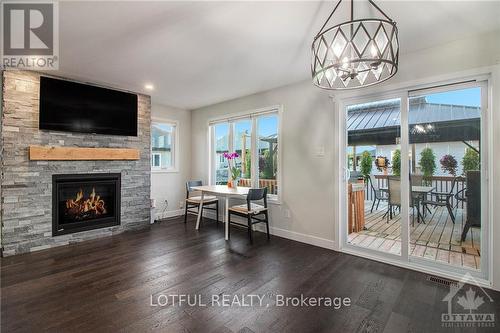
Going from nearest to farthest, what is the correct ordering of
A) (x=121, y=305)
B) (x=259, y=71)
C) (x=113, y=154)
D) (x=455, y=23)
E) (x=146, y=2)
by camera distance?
(x=146, y=2) < (x=121, y=305) < (x=455, y=23) < (x=259, y=71) < (x=113, y=154)

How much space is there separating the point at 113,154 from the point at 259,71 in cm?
277

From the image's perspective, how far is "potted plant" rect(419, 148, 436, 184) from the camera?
2.73 m

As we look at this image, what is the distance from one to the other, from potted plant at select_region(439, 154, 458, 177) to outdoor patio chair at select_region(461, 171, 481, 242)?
0.12 metres

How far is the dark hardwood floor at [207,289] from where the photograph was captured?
1.80 meters

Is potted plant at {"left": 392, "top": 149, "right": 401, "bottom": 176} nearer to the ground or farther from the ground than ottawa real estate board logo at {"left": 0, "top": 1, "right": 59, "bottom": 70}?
nearer to the ground

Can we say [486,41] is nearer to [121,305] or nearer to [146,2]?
[146,2]

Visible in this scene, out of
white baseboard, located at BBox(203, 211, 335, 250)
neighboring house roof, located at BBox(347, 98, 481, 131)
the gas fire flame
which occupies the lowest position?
white baseboard, located at BBox(203, 211, 335, 250)

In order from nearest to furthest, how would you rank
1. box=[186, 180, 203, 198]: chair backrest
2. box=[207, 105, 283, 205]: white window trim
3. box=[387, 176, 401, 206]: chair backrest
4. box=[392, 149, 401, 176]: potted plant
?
box=[392, 149, 401, 176]: potted plant < box=[387, 176, 401, 206]: chair backrest < box=[207, 105, 283, 205]: white window trim < box=[186, 180, 203, 198]: chair backrest

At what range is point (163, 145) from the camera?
5.23 metres

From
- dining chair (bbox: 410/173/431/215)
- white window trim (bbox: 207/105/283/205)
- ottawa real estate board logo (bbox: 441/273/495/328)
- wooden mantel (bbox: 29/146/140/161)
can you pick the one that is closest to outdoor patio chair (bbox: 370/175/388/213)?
dining chair (bbox: 410/173/431/215)

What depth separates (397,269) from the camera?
271cm

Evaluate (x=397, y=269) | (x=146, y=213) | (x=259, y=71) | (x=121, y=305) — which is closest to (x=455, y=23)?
(x=259, y=71)

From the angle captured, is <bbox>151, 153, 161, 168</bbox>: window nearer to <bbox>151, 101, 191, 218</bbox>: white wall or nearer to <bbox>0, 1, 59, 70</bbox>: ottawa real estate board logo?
<bbox>151, 101, 191, 218</bbox>: white wall

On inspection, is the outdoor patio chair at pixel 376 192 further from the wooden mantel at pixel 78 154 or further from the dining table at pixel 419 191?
the wooden mantel at pixel 78 154
